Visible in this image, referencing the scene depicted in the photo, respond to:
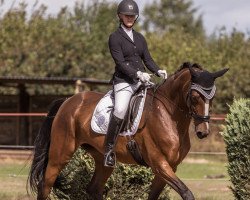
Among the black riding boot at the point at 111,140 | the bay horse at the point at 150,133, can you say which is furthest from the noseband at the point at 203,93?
the black riding boot at the point at 111,140

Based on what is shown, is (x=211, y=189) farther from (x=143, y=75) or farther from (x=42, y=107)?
(x=42, y=107)

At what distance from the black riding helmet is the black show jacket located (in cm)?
28

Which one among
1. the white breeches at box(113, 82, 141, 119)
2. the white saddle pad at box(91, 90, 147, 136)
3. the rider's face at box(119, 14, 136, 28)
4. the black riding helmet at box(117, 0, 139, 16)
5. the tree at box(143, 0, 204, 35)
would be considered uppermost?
the black riding helmet at box(117, 0, 139, 16)

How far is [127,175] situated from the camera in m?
9.48

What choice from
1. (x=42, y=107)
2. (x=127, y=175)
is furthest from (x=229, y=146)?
(x=42, y=107)

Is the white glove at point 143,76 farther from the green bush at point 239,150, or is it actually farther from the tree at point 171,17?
the tree at point 171,17

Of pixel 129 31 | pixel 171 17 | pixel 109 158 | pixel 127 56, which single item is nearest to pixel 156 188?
pixel 109 158

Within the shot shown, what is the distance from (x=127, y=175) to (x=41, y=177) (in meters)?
1.27

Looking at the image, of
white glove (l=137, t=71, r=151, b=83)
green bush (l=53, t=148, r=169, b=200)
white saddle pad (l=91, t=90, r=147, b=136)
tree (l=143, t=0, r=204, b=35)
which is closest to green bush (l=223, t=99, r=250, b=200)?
green bush (l=53, t=148, r=169, b=200)

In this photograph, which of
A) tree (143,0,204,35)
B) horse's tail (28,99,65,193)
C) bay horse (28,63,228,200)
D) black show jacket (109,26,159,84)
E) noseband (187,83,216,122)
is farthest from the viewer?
tree (143,0,204,35)

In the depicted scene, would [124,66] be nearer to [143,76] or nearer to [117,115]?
[143,76]

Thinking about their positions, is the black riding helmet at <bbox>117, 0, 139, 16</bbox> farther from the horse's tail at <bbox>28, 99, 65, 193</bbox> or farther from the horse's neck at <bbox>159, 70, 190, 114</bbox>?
the horse's tail at <bbox>28, 99, 65, 193</bbox>

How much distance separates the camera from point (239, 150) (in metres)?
9.45

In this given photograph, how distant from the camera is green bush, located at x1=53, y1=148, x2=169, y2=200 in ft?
30.9
